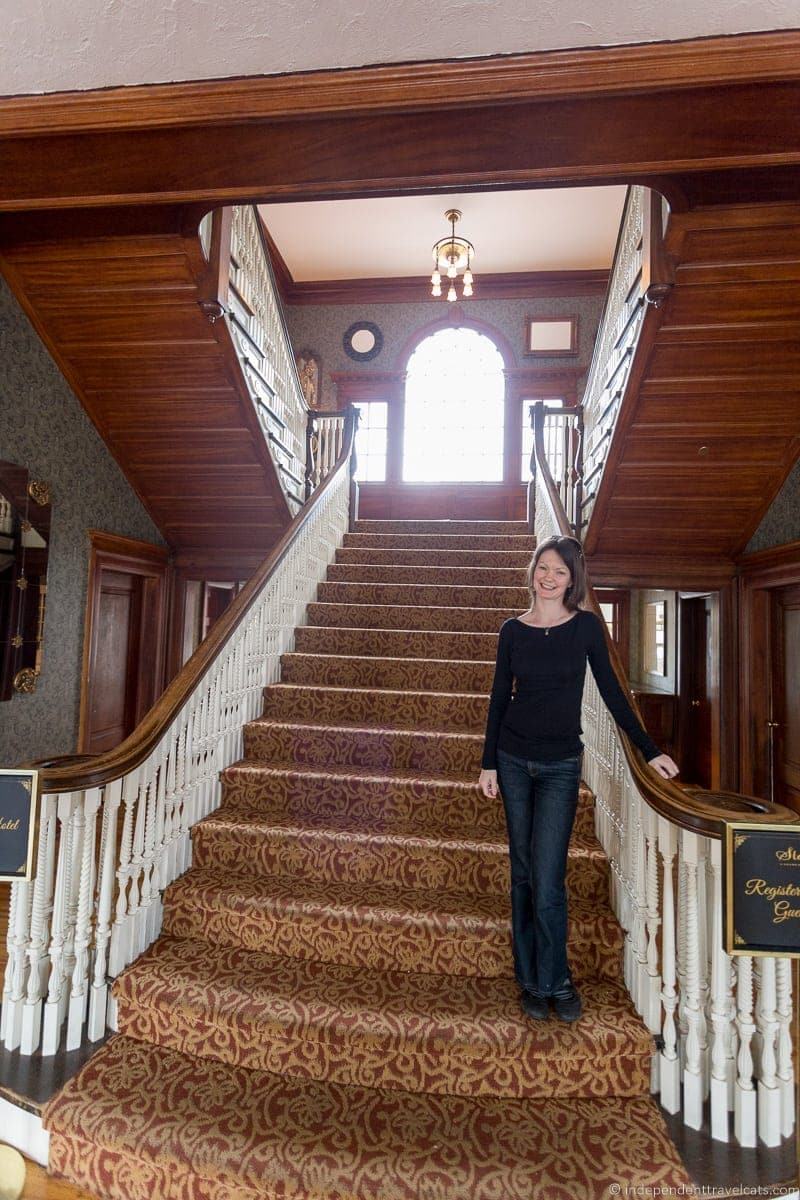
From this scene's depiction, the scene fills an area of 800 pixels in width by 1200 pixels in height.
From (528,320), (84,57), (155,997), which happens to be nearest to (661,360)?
(84,57)

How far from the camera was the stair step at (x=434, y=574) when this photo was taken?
461cm

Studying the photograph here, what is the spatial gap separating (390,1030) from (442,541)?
391 cm

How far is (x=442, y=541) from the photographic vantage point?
534 cm

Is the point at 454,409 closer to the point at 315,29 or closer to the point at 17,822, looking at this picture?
the point at 315,29

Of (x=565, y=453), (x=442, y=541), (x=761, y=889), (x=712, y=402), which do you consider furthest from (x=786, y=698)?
(x=761, y=889)

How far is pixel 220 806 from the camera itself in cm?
288

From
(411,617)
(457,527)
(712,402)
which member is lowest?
(411,617)

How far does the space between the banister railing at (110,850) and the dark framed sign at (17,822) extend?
0.15 feet

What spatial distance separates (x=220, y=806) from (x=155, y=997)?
36.1 inches

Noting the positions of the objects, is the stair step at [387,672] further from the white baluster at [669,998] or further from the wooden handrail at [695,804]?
the white baluster at [669,998]

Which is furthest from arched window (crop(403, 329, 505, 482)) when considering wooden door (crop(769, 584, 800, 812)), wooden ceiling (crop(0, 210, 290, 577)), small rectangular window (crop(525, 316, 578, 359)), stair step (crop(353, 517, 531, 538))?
wooden door (crop(769, 584, 800, 812))

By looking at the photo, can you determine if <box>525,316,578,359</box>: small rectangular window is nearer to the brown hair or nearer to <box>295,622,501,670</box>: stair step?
<box>295,622,501,670</box>: stair step

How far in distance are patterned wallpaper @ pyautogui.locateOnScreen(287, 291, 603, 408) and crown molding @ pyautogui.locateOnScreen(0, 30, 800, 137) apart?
5800 mm

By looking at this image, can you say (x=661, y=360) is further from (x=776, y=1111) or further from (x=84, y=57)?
(x=776, y=1111)
